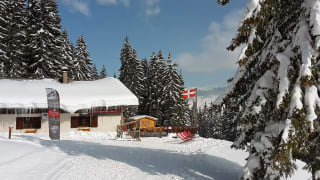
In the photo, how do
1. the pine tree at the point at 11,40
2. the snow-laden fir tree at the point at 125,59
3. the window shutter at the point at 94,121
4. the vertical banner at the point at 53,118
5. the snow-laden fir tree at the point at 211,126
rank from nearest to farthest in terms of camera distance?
the vertical banner at the point at 53,118
the window shutter at the point at 94,121
the pine tree at the point at 11,40
the snow-laden fir tree at the point at 125,59
the snow-laden fir tree at the point at 211,126

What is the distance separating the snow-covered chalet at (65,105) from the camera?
21.9 metres

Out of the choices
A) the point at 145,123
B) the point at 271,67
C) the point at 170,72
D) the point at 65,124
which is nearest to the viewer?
the point at 271,67

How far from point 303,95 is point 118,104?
2035 centimetres

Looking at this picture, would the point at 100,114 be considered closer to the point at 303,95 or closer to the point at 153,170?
the point at 153,170

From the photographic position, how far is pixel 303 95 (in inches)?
242

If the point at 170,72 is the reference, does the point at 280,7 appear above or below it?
below

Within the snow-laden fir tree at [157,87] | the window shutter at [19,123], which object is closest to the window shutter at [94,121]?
the window shutter at [19,123]

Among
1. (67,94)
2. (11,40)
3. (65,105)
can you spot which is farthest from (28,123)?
(11,40)

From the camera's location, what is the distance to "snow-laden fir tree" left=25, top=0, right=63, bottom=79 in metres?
32.2

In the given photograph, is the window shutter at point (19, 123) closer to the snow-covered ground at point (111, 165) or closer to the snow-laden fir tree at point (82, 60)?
the snow-covered ground at point (111, 165)

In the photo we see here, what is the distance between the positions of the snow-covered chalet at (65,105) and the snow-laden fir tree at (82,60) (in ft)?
54.6

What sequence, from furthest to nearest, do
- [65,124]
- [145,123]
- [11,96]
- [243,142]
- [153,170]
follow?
[145,123] → [65,124] → [11,96] → [153,170] → [243,142]

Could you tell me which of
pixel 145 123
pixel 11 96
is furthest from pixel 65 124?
pixel 145 123

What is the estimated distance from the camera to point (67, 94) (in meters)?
24.1
